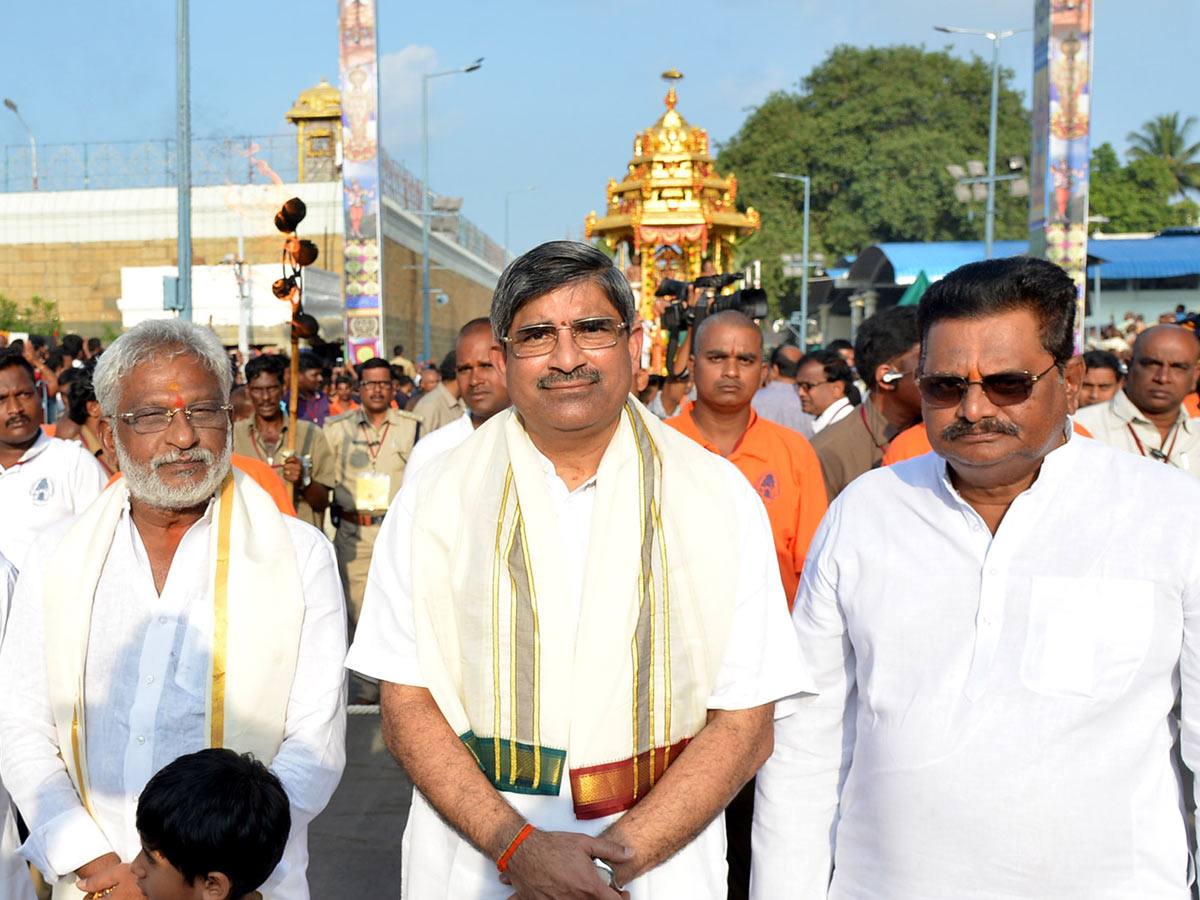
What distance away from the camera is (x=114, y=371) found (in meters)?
2.60

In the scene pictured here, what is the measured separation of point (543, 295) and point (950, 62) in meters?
46.3

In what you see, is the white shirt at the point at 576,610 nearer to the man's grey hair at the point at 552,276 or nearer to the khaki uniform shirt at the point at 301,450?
the man's grey hair at the point at 552,276

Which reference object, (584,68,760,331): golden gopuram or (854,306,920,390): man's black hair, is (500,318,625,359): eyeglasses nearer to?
(854,306,920,390): man's black hair

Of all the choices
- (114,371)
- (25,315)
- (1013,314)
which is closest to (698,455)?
(1013,314)

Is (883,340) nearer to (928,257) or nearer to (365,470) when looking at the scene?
(365,470)

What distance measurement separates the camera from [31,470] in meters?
4.66

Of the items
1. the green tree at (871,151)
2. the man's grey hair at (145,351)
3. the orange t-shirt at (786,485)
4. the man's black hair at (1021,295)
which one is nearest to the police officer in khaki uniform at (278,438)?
the orange t-shirt at (786,485)

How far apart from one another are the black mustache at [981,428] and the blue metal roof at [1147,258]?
31010 mm

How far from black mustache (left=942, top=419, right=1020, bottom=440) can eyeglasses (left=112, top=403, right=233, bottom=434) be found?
1663mm

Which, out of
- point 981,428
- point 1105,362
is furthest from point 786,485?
point 1105,362

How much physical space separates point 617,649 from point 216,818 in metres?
0.88

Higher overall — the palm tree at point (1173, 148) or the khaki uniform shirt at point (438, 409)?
the palm tree at point (1173, 148)

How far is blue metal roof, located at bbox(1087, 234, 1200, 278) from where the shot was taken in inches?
1262

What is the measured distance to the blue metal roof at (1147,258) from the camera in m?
32.1
